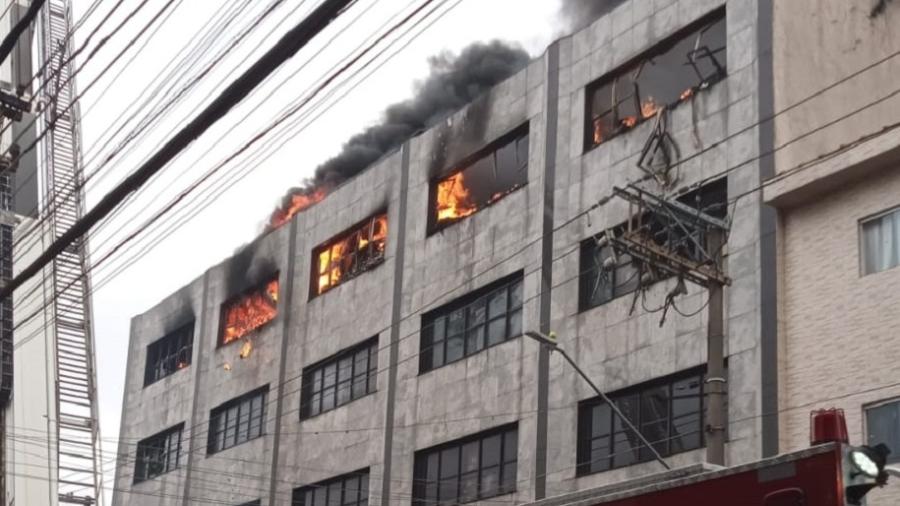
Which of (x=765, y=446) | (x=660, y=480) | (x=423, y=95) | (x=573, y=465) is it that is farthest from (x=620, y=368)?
(x=423, y=95)

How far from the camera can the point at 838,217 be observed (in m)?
22.9

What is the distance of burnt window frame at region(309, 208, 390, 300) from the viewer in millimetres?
34625

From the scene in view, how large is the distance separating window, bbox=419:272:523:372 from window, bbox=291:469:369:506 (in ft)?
11.2

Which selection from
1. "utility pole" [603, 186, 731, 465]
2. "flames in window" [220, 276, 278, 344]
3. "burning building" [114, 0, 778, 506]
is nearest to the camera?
"utility pole" [603, 186, 731, 465]

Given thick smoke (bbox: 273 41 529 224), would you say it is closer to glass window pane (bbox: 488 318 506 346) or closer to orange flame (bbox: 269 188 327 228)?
orange flame (bbox: 269 188 327 228)

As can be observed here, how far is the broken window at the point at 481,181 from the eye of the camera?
102ft

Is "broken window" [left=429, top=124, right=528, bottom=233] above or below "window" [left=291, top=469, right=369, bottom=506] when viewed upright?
above

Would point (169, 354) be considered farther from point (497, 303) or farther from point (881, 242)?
point (881, 242)

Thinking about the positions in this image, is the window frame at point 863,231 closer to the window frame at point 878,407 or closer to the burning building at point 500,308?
the burning building at point 500,308

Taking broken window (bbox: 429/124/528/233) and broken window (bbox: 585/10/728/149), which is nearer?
broken window (bbox: 585/10/728/149)

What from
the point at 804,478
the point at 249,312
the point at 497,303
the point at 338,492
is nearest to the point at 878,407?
the point at 497,303

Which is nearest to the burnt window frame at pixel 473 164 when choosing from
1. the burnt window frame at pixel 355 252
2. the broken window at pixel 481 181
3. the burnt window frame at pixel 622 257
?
the broken window at pixel 481 181

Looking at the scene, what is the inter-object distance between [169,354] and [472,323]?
15.7 m

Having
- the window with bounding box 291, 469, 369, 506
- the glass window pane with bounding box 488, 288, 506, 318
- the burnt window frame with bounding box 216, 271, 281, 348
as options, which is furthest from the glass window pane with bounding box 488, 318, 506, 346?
the burnt window frame with bounding box 216, 271, 281, 348
